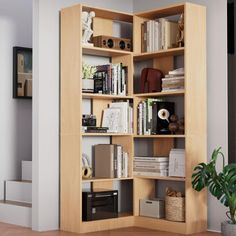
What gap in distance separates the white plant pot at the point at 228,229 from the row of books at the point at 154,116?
1179 millimetres

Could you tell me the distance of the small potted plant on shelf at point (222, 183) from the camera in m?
5.44

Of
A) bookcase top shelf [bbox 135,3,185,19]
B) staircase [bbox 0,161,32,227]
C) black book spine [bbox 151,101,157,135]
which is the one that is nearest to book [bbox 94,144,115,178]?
black book spine [bbox 151,101,157,135]

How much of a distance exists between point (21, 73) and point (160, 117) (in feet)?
6.50

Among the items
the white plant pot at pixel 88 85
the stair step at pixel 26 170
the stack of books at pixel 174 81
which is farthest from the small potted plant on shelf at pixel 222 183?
the stair step at pixel 26 170

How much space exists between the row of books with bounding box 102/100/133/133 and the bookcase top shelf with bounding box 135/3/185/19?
932 millimetres

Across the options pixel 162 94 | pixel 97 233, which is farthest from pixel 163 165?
pixel 97 233

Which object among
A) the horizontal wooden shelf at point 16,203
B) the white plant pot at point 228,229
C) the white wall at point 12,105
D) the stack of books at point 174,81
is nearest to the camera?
the white plant pot at point 228,229

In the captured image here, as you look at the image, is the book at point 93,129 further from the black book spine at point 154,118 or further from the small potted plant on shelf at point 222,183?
the small potted plant on shelf at point 222,183

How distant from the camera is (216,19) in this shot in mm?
6066

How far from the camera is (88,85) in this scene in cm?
616

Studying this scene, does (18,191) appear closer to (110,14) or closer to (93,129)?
(93,129)

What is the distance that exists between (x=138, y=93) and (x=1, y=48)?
1774 mm

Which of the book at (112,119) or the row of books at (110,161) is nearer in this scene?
A: the row of books at (110,161)

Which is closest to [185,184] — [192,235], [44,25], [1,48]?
[192,235]
